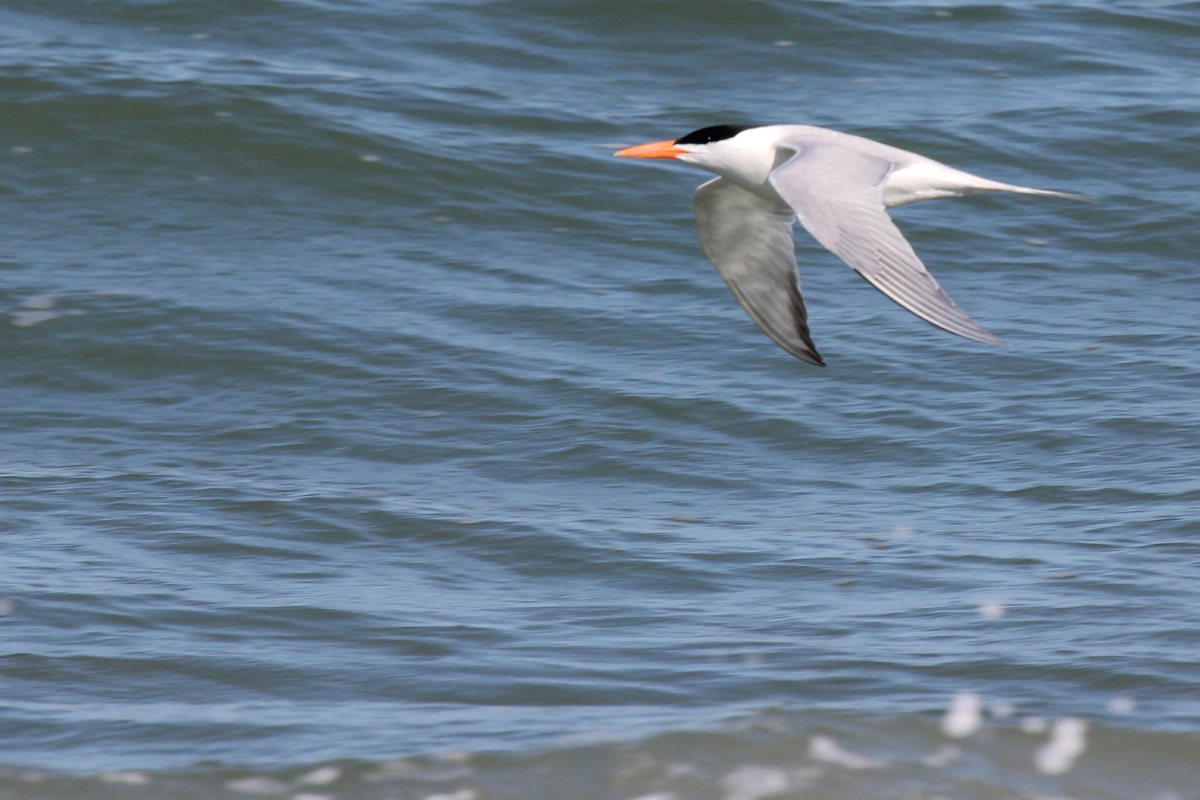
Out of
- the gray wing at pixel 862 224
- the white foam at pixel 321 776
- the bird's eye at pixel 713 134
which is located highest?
the bird's eye at pixel 713 134

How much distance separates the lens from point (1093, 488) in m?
6.83

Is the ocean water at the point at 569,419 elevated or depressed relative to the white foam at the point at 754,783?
elevated

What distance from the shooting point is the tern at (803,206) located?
426 centimetres

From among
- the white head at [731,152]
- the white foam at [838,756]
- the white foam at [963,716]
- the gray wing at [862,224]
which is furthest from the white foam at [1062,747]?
the white head at [731,152]

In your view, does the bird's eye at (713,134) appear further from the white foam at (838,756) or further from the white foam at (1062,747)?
the white foam at (1062,747)

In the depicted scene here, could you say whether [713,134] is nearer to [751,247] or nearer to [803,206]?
[751,247]

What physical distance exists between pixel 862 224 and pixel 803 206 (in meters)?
0.18

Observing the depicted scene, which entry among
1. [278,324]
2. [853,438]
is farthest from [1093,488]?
[278,324]

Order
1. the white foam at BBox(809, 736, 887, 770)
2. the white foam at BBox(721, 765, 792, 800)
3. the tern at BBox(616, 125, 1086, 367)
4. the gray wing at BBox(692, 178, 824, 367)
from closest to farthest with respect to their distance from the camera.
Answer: the tern at BBox(616, 125, 1086, 367) → the white foam at BBox(721, 765, 792, 800) → the white foam at BBox(809, 736, 887, 770) → the gray wing at BBox(692, 178, 824, 367)

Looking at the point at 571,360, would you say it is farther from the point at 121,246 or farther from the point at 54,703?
the point at 54,703

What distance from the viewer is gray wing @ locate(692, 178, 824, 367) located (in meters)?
5.72

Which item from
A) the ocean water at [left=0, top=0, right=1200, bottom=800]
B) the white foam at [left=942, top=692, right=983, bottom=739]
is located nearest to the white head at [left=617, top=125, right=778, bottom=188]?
the ocean water at [left=0, top=0, right=1200, bottom=800]

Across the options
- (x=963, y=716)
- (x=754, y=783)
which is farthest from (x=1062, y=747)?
(x=754, y=783)

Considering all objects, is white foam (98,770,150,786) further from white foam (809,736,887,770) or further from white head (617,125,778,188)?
white head (617,125,778,188)
